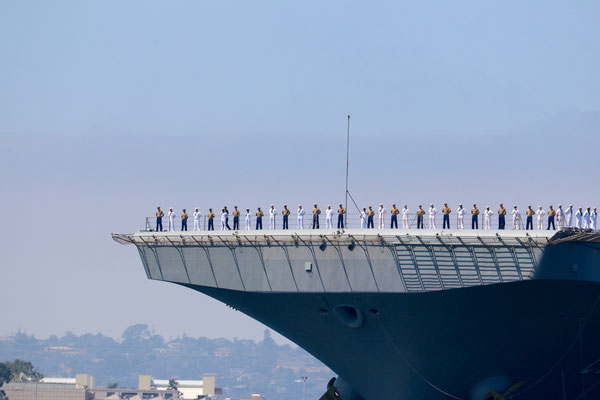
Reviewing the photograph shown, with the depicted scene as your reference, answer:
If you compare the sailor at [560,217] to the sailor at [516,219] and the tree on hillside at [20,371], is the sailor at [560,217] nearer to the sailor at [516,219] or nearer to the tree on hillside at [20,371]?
the sailor at [516,219]

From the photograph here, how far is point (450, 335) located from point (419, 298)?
2.69 metres

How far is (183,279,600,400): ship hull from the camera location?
1584 inches

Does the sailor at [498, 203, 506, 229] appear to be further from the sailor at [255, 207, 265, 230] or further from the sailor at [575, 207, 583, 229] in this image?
the sailor at [255, 207, 265, 230]

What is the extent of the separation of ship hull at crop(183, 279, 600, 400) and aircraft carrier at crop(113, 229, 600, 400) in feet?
0.17

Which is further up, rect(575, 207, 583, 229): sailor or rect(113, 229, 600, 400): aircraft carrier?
rect(575, 207, 583, 229): sailor

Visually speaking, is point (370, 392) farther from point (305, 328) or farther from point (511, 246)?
point (511, 246)

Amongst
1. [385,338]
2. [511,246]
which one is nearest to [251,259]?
[385,338]

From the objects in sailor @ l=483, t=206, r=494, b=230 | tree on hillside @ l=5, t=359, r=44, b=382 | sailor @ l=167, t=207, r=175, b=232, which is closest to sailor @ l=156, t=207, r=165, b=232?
sailor @ l=167, t=207, r=175, b=232

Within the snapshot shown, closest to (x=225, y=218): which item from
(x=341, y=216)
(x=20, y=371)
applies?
(x=341, y=216)

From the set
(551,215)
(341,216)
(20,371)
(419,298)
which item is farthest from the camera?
(20,371)

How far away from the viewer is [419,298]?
40.0 metres

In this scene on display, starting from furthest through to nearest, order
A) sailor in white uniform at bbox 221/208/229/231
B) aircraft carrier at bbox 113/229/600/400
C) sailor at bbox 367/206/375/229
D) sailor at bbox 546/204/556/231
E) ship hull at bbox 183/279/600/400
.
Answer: sailor in white uniform at bbox 221/208/229/231, sailor at bbox 367/206/375/229, sailor at bbox 546/204/556/231, ship hull at bbox 183/279/600/400, aircraft carrier at bbox 113/229/600/400

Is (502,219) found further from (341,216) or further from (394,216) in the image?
(341,216)

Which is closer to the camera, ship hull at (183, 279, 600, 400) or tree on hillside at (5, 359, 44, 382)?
ship hull at (183, 279, 600, 400)
